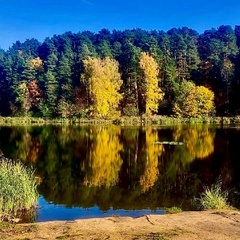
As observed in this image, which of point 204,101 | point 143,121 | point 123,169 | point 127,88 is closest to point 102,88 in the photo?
point 127,88

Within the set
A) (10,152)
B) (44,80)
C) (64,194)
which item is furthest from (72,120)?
(64,194)

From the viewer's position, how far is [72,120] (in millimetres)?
70312

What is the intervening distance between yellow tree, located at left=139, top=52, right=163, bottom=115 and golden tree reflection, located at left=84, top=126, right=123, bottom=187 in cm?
3461

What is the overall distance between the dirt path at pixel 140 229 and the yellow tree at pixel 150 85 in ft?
195

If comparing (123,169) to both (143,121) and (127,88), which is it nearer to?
(143,121)

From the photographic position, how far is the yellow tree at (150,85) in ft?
231

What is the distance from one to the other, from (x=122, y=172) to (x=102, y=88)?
48.6 m

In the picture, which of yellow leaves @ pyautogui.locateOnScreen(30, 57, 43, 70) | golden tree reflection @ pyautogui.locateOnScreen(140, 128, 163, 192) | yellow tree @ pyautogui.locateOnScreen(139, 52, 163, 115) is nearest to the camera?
golden tree reflection @ pyautogui.locateOnScreen(140, 128, 163, 192)

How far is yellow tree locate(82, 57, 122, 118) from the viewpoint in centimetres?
6900

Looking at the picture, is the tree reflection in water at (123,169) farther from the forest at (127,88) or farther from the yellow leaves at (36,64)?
the yellow leaves at (36,64)

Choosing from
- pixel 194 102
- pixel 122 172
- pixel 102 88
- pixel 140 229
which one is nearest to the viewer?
pixel 140 229

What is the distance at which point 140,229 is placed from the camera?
959cm

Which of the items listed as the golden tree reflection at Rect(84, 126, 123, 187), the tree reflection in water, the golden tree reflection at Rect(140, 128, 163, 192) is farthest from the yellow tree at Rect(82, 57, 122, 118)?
the golden tree reflection at Rect(140, 128, 163, 192)

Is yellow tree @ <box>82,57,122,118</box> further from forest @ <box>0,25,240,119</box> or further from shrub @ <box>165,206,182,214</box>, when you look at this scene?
shrub @ <box>165,206,182,214</box>
